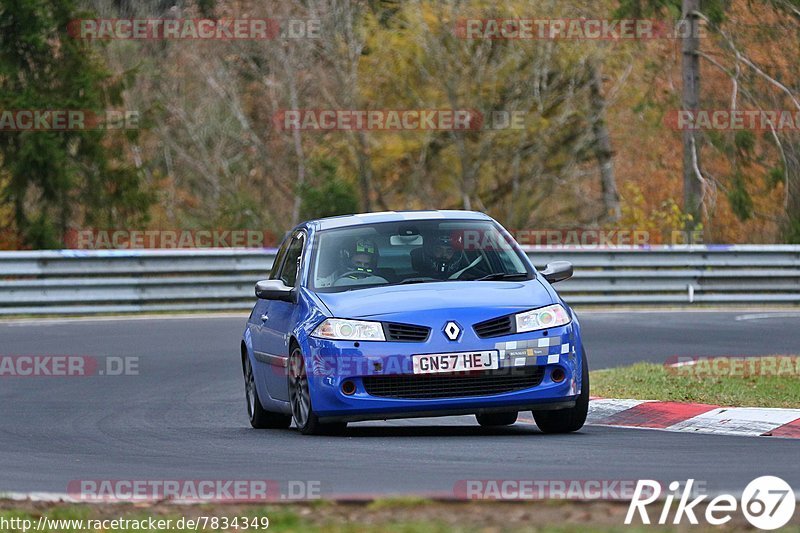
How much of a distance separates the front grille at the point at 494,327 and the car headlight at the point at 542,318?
67mm

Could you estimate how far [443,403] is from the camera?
33.1 feet

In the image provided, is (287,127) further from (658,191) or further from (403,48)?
(658,191)

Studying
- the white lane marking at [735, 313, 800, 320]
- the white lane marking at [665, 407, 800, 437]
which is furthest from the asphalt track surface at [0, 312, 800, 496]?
the white lane marking at [735, 313, 800, 320]

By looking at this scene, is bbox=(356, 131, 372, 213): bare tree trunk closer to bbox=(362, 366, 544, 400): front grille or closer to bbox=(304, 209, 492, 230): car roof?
bbox=(304, 209, 492, 230): car roof

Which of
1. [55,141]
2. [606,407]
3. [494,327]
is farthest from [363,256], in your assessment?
[55,141]

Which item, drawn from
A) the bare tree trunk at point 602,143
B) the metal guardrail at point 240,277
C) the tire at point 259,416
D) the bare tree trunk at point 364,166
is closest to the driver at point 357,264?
the tire at point 259,416

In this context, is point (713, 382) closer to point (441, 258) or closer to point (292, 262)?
point (441, 258)

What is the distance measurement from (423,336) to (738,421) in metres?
2.33

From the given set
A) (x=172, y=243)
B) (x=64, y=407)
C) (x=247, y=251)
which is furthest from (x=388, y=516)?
(x=172, y=243)

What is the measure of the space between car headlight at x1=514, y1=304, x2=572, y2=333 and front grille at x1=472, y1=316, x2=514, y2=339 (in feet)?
0.22

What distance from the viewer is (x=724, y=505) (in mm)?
6551

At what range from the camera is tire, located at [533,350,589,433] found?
10.4 meters

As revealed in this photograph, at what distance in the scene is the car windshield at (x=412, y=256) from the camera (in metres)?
11.0

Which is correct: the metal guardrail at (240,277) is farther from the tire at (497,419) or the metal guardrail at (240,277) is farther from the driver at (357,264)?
the driver at (357,264)
